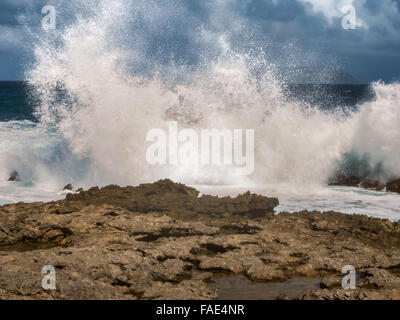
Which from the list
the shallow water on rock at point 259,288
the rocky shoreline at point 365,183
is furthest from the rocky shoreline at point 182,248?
the rocky shoreline at point 365,183

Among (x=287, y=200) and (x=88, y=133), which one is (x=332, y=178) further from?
(x=88, y=133)

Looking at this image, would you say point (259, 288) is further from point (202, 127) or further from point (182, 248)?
point (202, 127)

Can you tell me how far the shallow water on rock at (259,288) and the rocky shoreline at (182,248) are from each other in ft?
0.08

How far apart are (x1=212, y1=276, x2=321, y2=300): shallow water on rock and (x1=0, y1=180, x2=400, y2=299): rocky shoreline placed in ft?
0.08

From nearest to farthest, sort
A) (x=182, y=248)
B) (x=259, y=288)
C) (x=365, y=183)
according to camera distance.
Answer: (x=259, y=288) → (x=182, y=248) → (x=365, y=183)

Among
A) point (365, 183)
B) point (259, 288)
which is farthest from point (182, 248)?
point (365, 183)

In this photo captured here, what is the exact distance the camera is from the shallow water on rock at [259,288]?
4.18 metres

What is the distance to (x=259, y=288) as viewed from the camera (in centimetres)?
436

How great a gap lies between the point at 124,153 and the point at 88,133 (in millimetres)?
1140

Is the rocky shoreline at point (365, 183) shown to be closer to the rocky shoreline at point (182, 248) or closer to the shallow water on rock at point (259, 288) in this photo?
the rocky shoreline at point (182, 248)

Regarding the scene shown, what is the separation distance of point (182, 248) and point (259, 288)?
113 cm

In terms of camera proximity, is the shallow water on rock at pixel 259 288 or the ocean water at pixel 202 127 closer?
the shallow water on rock at pixel 259 288

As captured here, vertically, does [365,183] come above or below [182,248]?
above

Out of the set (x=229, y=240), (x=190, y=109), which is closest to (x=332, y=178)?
(x=190, y=109)
